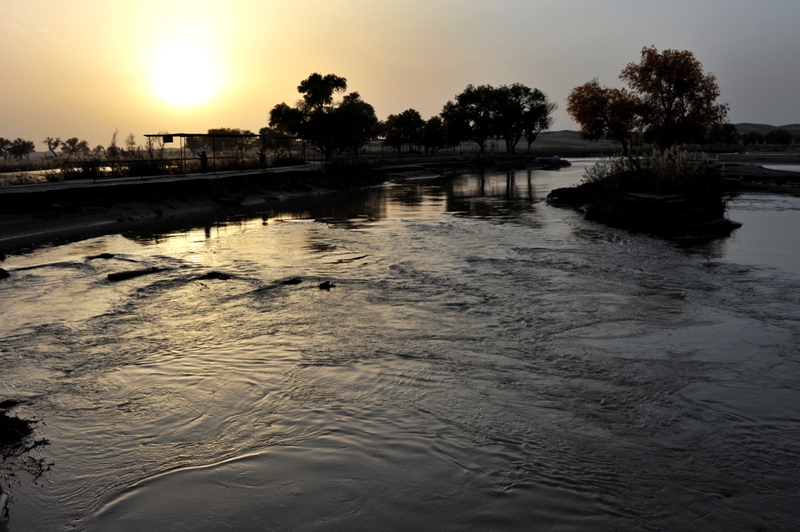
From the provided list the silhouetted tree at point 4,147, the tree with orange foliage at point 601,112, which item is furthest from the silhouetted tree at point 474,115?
the silhouetted tree at point 4,147

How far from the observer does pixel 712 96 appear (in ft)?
131

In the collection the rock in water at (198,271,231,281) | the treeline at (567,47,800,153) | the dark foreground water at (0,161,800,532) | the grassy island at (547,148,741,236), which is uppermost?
the treeline at (567,47,800,153)

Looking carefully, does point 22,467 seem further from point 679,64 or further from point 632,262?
point 679,64

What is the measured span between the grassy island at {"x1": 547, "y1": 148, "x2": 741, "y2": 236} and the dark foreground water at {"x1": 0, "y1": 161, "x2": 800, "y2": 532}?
4.52 metres

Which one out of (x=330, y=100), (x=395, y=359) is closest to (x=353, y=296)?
Answer: (x=395, y=359)

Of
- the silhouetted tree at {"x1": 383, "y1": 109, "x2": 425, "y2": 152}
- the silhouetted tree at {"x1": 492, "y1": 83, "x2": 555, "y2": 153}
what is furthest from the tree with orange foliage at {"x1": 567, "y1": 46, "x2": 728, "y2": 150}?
the silhouetted tree at {"x1": 383, "y1": 109, "x2": 425, "y2": 152}

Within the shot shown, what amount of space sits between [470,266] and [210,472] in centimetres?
890

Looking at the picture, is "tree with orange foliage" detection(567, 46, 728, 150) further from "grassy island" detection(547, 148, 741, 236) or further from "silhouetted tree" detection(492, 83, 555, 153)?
"silhouetted tree" detection(492, 83, 555, 153)

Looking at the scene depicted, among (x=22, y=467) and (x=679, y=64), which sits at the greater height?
(x=679, y=64)

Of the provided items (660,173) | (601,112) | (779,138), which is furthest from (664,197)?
(779,138)

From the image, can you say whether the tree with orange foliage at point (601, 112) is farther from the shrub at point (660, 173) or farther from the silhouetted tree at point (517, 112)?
the silhouetted tree at point (517, 112)

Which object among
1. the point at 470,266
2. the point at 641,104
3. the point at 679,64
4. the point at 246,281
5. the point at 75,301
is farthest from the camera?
the point at 641,104

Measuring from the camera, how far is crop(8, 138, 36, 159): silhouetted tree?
8481 cm

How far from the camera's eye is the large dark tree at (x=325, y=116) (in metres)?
64.4
